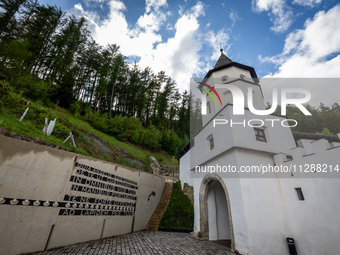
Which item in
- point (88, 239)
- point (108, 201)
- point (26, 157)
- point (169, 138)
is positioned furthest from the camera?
point (169, 138)

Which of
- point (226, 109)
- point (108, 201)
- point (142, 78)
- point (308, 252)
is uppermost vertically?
point (142, 78)

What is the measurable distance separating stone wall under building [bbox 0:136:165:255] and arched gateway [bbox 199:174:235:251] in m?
4.06

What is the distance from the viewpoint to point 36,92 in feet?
45.3

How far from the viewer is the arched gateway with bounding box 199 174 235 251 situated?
7760mm

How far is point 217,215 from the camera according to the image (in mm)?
8219

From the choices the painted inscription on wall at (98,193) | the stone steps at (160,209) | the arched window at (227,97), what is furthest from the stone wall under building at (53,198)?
the arched window at (227,97)

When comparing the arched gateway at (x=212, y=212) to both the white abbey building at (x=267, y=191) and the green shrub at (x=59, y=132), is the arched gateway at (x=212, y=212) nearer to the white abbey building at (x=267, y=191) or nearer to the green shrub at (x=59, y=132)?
the white abbey building at (x=267, y=191)

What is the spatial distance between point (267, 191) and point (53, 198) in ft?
25.8

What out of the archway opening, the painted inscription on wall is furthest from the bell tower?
the painted inscription on wall

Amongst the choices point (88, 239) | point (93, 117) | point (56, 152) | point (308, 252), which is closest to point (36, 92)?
point (93, 117)

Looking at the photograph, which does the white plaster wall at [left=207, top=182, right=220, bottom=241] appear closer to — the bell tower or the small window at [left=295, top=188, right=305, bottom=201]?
the small window at [left=295, top=188, right=305, bottom=201]

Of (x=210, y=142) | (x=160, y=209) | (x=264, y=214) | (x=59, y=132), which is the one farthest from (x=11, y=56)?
(x=264, y=214)

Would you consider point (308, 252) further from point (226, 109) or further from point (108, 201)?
point (108, 201)

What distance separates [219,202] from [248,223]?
10.5 feet
